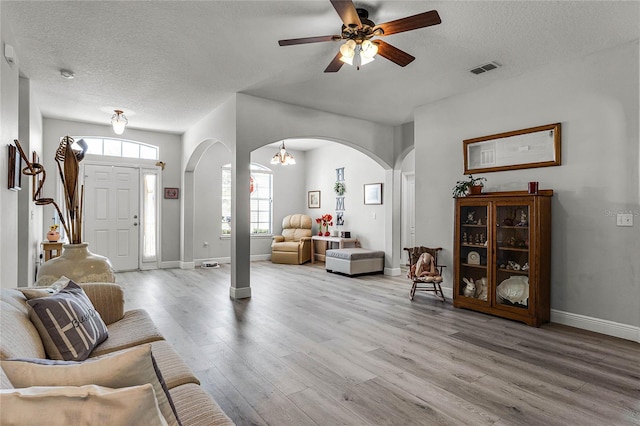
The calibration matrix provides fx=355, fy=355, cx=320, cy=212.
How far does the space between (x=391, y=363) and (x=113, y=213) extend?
6.21 meters

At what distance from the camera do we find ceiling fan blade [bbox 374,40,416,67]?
2992mm

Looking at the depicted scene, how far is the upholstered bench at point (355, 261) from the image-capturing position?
255 inches

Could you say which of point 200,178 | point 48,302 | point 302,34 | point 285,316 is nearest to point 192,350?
point 285,316

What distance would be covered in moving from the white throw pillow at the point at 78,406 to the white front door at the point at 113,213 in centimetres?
688

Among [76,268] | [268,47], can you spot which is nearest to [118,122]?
[268,47]

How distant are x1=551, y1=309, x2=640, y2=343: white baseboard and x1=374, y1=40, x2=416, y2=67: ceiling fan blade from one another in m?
3.09

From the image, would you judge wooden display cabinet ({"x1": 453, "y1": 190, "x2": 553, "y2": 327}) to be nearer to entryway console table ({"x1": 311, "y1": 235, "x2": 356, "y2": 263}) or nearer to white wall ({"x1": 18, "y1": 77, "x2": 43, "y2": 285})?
entryway console table ({"x1": 311, "y1": 235, "x2": 356, "y2": 263})

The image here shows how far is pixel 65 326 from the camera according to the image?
166cm

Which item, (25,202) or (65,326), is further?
(25,202)

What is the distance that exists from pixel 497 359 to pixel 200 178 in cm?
673

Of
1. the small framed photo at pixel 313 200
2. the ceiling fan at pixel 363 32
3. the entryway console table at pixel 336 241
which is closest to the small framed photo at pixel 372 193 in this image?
the entryway console table at pixel 336 241

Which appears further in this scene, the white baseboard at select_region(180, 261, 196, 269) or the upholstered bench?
the white baseboard at select_region(180, 261, 196, 269)

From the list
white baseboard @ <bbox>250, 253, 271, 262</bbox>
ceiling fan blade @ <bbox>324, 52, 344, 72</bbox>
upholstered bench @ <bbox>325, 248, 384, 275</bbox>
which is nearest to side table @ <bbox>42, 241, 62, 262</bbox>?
white baseboard @ <bbox>250, 253, 271, 262</bbox>

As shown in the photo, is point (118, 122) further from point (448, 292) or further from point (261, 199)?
point (448, 292)
